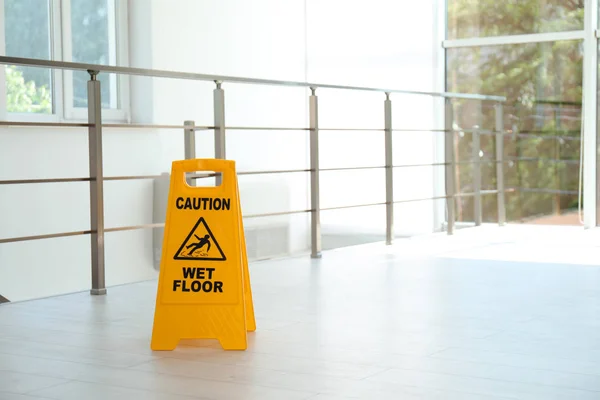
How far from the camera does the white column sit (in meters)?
5.39

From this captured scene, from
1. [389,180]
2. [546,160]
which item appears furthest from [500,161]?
[389,180]

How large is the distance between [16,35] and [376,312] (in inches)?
107

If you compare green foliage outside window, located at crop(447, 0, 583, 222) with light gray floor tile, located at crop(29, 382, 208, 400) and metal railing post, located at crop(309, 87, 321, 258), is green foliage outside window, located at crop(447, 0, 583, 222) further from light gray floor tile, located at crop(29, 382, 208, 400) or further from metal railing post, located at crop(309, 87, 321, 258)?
light gray floor tile, located at crop(29, 382, 208, 400)

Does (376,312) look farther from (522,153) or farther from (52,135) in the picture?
(522,153)

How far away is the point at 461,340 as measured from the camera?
2.10 metres

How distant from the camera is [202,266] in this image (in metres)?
2.13

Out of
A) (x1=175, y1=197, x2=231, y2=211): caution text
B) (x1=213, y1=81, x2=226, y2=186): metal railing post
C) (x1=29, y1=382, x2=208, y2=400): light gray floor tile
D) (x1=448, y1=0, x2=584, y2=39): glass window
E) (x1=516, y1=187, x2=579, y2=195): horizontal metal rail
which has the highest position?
(x1=448, y1=0, x2=584, y2=39): glass window

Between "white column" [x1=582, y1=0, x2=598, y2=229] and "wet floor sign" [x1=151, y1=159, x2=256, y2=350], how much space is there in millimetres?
3764

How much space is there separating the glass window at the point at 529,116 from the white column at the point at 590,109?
0.29ft

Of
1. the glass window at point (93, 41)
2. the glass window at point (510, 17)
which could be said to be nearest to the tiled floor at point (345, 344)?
the glass window at point (93, 41)

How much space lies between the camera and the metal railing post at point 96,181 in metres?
2.85

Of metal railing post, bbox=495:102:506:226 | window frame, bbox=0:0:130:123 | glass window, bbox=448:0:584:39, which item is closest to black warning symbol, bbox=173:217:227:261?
window frame, bbox=0:0:130:123

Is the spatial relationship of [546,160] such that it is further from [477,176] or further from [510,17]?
[510,17]

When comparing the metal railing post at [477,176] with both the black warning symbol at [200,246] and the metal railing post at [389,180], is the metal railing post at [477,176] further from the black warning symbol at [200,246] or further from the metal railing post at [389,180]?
the black warning symbol at [200,246]
